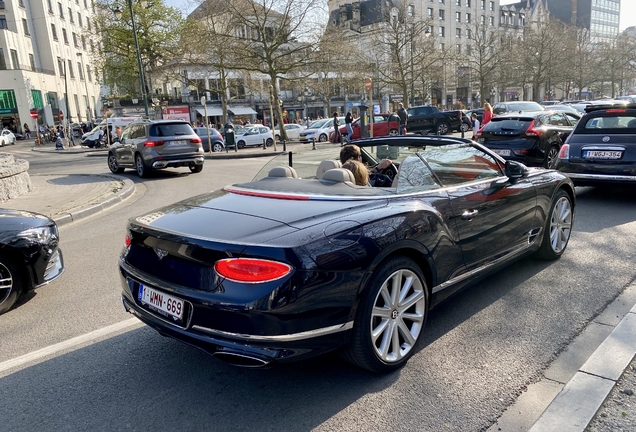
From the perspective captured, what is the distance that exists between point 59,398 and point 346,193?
2193mm

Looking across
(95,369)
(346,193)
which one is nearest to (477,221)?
(346,193)

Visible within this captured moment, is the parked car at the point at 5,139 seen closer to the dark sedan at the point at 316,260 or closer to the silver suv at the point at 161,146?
the silver suv at the point at 161,146

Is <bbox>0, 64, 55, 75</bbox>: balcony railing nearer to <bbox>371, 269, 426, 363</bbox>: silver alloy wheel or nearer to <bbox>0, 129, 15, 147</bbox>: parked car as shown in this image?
<bbox>0, 129, 15, 147</bbox>: parked car

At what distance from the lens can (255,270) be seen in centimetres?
247

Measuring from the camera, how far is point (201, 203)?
11.1 ft

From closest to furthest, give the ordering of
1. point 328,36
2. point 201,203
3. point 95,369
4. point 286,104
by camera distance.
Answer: point 95,369
point 201,203
point 328,36
point 286,104

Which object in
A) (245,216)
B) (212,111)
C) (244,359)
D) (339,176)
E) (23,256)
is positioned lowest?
(244,359)

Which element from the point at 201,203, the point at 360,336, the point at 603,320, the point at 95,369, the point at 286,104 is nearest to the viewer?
the point at 360,336

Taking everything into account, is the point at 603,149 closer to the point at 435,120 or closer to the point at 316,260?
the point at 316,260

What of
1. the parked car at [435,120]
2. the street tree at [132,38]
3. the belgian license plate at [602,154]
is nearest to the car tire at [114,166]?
the belgian license plate at [602,154]

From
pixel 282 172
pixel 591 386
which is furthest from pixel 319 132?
pixel 591 386

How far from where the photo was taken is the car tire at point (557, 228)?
4.84 metres

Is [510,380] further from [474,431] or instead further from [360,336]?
[360,336]

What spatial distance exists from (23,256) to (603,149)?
823 centimetres
